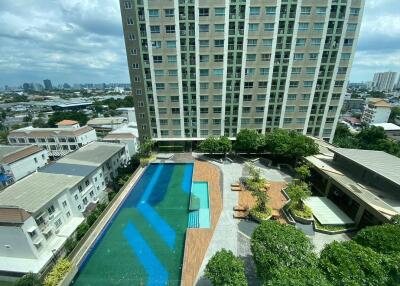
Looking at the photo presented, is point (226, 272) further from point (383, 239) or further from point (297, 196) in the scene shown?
point (297, 196)

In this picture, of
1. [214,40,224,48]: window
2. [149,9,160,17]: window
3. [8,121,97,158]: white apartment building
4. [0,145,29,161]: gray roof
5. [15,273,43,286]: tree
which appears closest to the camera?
[15,273,43,286]: tree

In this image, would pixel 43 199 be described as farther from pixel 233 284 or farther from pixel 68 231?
pixel 233 284

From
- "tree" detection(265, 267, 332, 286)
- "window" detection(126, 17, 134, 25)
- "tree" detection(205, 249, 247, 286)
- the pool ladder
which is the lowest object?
the pool ladder

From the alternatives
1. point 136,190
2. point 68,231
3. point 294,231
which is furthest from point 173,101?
point 294,231

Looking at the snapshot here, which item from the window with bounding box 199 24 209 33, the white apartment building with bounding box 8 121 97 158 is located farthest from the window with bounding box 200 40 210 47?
the white apartment building with bounding box 8 121 97 158

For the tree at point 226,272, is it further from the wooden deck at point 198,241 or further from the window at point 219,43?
the window at point 219,43

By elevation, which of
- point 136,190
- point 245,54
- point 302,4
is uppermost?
point 302,4

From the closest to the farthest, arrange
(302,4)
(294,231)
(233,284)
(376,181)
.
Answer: (233,284) < (294,231) < (376,181) < (302,4)

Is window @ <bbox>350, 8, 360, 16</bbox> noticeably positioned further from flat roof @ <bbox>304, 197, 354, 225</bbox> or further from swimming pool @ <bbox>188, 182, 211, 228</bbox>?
swimming pool @ <bbox>188, 182, 211, 228</bbox>
